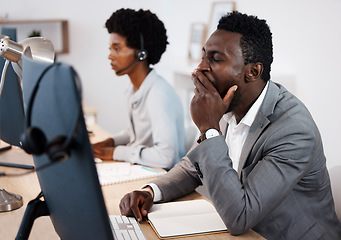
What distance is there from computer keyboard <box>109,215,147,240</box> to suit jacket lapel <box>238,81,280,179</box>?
0.40m

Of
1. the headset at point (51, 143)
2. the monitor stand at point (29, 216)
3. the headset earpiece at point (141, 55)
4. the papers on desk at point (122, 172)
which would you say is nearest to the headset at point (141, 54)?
the headset earpiece at point (141, 55)

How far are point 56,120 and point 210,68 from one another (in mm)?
834

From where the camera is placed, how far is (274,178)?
1317 millimetres

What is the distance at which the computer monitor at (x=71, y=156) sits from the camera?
0.72 m

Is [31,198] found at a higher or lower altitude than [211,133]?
lower

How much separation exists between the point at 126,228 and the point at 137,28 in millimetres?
1329

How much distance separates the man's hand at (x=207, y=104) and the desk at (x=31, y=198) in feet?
1.11

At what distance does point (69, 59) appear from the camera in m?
4.31

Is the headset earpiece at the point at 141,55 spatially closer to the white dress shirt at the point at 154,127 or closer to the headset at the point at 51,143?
the white dress shirt at the point at 154,127

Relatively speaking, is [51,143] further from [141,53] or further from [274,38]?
[274,38]

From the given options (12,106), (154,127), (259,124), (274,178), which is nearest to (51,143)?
(274,178)

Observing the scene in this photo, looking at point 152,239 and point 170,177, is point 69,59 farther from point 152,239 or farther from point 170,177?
point 152,239

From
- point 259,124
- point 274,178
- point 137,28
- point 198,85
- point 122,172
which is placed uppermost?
point 137,28

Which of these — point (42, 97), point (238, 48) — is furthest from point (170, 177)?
point (42, 97)
